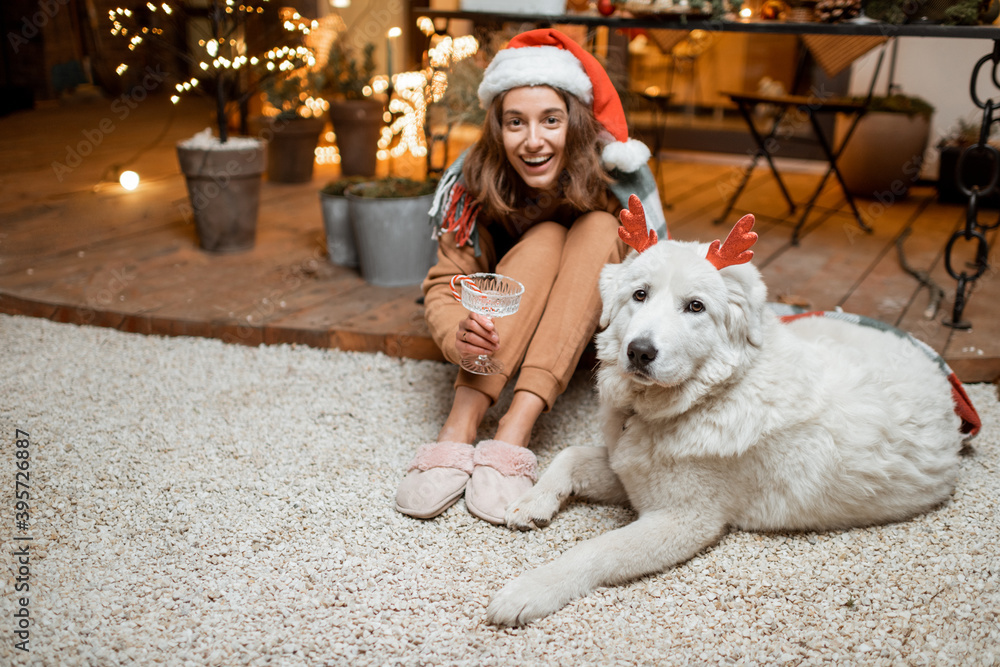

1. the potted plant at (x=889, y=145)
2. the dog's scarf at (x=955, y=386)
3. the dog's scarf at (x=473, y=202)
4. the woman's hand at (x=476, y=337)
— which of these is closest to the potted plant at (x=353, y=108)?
the dog's scarf at (x=473, y=202)

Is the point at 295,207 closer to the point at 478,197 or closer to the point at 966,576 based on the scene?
the point at 478,197

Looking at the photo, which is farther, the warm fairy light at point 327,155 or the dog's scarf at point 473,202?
the warm fairy light at point 327,155

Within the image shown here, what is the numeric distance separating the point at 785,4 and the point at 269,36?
12.6 feet

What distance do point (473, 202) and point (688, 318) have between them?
3.56 feet

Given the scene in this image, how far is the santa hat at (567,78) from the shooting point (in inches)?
87.8

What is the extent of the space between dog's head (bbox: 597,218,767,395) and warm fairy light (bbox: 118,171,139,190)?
4588 mm

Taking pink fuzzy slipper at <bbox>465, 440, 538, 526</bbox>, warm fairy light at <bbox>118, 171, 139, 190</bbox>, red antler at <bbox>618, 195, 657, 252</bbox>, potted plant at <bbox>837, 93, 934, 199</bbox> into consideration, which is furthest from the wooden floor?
red antler at <bbox>618, 195, 657, 252</bbox>

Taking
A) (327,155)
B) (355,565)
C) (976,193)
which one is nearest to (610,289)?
(355,565)

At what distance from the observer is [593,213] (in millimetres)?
2377

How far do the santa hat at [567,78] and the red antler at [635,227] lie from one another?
574 mm

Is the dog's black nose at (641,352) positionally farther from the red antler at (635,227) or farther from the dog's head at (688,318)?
the red antler at (635,227)

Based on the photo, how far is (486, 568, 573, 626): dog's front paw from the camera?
159 centimetres

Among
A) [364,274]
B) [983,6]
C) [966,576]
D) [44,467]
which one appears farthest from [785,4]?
[44,467]

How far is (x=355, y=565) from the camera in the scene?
179 centimetres
